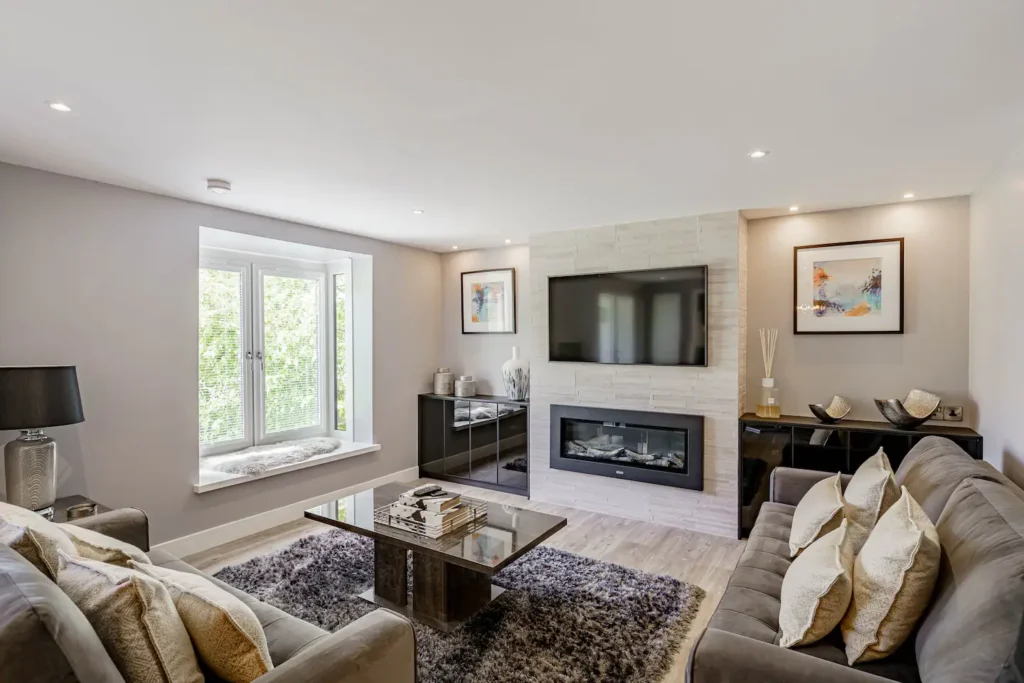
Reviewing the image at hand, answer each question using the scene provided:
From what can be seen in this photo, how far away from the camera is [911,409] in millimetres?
3428

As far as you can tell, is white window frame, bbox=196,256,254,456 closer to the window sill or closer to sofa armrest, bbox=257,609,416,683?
the window sill

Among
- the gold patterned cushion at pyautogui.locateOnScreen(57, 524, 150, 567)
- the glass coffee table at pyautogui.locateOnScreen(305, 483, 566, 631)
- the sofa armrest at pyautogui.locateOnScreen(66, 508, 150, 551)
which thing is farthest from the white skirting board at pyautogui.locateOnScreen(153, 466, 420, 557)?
the gold patterned cushion at pyautogui.locateOnScreen(57, 524, 150, 567)

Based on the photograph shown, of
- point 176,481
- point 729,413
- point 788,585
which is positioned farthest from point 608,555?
point 176,481

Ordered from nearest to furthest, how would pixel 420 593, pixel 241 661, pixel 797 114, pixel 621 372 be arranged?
pixel 241 661, pixel 797 114, pixel 420 593, pixel 621 372

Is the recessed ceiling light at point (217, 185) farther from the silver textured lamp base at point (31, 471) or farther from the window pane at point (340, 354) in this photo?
the window pane at point (340, 354)

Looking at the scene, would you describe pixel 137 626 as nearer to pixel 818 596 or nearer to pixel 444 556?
pixel 444 556

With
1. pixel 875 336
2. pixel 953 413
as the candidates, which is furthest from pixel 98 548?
pixel 953 413

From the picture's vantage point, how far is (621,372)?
427 centimetres

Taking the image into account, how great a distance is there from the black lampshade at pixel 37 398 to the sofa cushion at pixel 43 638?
6.20 ft

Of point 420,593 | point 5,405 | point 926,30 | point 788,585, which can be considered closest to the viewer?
point 926,30

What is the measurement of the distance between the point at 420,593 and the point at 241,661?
1533 mm

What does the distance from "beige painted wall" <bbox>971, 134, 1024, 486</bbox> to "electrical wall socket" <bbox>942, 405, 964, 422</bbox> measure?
0.43ft

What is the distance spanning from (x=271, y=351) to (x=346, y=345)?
691mm

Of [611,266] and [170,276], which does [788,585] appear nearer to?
[611,266]
